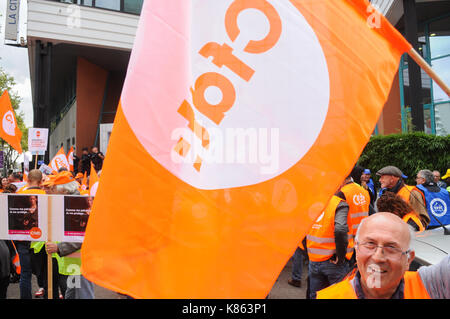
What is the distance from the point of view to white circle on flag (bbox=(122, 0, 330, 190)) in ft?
5.34

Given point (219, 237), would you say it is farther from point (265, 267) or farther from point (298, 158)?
point (298, 158)

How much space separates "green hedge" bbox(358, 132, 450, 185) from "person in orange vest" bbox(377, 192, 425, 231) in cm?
605

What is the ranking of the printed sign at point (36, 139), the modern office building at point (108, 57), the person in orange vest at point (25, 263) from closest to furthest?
the person in orange vest at point (25, 263) → the printed sign at point (36, 139) → the modern office building at point (108, 57)

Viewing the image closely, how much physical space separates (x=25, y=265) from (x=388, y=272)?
15.1 ft

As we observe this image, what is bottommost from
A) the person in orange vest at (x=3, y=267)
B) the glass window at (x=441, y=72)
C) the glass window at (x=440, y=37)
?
the person in orange vest at (x=3, y=267)

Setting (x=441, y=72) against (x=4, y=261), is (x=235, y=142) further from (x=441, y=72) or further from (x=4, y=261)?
(x=441, y=72)

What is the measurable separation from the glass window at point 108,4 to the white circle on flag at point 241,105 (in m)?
19.0

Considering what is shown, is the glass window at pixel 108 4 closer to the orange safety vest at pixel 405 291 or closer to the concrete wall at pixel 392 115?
the concrete wall at pixel 392 115

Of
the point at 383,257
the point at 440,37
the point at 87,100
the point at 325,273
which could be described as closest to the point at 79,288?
the point at 325,273

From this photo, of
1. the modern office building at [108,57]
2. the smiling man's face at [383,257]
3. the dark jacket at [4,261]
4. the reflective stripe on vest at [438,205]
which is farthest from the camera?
the modern office building at [108,57]

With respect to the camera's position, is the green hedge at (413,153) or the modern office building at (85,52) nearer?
the green hedge at (413,153)

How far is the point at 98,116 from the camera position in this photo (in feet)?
73.0

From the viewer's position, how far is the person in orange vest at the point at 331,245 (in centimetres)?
373

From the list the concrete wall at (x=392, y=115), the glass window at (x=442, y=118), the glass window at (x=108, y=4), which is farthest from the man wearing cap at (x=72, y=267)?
the glass window at (x=108, y=4)
